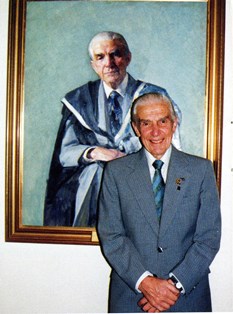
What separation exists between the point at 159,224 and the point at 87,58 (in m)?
0.91

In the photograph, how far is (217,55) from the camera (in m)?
1.66

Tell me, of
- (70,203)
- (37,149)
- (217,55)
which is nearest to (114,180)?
(70,203)

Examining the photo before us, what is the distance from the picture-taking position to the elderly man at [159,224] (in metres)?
1.32

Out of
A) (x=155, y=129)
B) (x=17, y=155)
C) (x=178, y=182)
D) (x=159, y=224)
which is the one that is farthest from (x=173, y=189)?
(x=17, y=155)

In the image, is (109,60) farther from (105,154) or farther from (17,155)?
(17,155)

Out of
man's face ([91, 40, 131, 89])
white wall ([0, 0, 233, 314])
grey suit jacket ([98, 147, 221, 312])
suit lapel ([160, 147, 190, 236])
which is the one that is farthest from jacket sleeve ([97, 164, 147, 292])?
man's face ([91, 40, 131, 89])

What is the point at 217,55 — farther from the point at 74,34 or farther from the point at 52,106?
the point at 52,106

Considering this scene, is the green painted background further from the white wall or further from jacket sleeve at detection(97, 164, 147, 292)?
jacket sleeve at detection(97, 164, 147, 292)

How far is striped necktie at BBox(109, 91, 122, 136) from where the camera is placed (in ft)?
5.62

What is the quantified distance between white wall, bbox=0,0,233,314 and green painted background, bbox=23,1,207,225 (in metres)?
0.14

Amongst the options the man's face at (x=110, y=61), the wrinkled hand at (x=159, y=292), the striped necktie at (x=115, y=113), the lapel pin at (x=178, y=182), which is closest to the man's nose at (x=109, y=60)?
the man's face at (x=110, y=61)

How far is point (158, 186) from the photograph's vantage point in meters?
1.42

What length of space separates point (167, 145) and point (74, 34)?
773mm

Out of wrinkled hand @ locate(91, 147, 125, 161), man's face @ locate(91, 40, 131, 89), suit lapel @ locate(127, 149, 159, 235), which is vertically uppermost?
man's face @ locate(91, 40, 131, 89)
